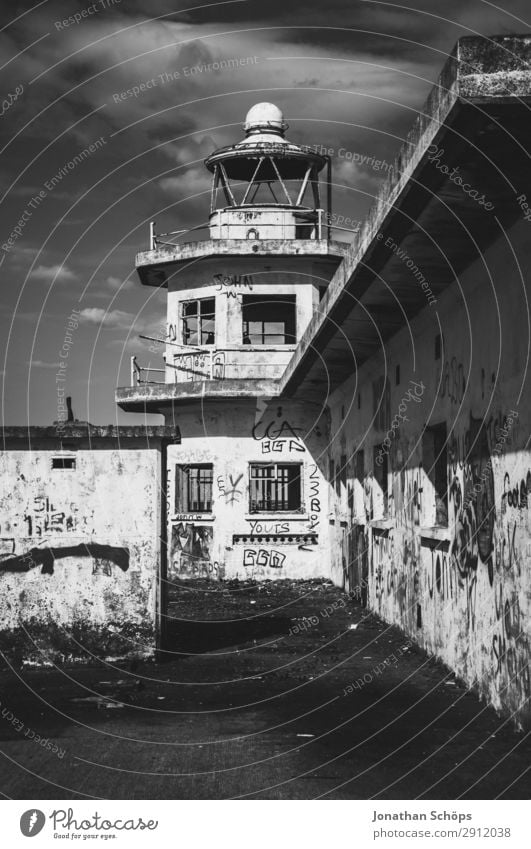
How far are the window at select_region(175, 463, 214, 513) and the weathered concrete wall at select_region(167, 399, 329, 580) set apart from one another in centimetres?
27

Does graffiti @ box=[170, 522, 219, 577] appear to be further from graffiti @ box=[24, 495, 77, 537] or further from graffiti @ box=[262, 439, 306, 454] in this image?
graffiti @ box=[24, 495, 77, 537]

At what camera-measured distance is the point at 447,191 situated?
6180 mm

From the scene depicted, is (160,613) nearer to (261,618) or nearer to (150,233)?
(261,618)

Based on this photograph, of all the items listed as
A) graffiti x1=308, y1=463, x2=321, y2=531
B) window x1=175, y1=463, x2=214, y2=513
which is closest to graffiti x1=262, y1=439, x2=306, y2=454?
graffiti x1=308, y1=463, x2=321, y2=531

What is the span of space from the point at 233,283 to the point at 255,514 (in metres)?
5.02

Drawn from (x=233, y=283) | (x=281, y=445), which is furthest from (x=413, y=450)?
(x=233, y=283)

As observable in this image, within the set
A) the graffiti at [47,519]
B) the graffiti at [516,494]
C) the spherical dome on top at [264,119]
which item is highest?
the spherical dome on top at [264,119]

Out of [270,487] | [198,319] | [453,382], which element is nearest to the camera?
[453,382]

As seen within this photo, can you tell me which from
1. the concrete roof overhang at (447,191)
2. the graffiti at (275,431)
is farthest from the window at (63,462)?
the graffiti at (275,431)

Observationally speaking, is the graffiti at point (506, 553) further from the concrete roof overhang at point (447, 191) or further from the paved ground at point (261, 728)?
the concrete roof overhang at point (447, 191)

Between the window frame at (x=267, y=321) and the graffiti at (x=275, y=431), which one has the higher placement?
the window frame at (x=267, y=321)

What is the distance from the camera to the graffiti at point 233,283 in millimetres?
21109

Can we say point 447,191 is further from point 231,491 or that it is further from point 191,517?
point 191,517

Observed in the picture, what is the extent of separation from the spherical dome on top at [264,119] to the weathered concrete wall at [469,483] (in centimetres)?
1209
